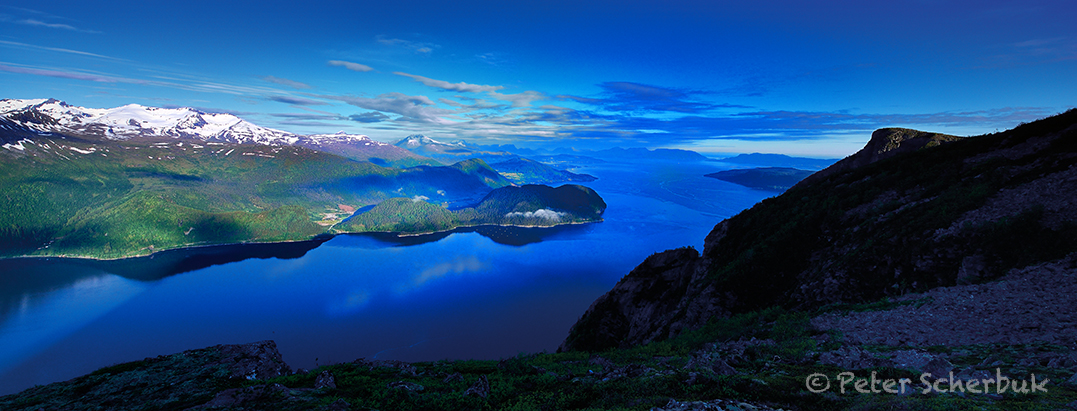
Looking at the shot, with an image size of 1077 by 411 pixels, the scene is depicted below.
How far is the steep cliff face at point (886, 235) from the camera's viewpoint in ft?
48.6

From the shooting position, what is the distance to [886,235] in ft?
61.5

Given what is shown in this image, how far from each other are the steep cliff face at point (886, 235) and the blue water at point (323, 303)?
39.5 meters

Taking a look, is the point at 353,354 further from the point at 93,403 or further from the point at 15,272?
the point at 15,272

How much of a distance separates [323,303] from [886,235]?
120 m

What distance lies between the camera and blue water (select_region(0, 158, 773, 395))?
263 ft

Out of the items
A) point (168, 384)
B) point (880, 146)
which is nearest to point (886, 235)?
point (880, 146)

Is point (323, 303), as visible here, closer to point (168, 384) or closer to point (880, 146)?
point (168, 384)

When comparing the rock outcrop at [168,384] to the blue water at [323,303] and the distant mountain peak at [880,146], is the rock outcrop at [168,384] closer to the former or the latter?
the distant mountain peak at [880,146]

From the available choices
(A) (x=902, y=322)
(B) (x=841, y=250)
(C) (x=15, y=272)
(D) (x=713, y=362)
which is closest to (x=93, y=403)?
(D) (x=713, y=362)

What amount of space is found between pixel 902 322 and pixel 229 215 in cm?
25411

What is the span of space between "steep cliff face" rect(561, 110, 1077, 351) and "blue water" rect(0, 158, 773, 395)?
39489mm

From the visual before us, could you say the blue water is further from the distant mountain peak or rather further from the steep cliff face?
the distant mountain peak

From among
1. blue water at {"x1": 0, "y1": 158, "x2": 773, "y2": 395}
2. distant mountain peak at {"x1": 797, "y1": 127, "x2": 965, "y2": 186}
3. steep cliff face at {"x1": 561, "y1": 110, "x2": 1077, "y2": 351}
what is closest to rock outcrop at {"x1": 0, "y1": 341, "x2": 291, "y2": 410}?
steep cliff face at {"x1": 561, "y1": 110, "x2": 1077, "y2": 351}

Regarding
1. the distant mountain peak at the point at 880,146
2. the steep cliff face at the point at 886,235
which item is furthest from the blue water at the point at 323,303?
the distant mountain peak at the point at 880,146
